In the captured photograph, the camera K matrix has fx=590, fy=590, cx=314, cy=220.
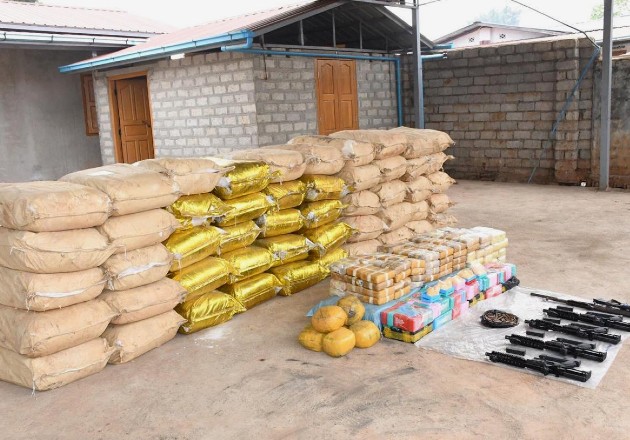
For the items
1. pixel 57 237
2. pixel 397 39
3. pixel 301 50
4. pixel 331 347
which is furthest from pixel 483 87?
pixel 57 237

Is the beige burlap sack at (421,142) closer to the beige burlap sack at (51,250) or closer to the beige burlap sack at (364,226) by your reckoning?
the beige burlap sack at (364,226)

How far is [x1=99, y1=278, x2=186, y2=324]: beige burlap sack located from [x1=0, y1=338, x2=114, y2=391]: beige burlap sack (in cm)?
20

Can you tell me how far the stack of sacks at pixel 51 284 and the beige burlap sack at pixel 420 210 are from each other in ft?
10.1

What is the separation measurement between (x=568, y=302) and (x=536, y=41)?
6.85 metres

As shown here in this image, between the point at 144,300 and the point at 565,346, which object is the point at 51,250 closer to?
the point at 144,300

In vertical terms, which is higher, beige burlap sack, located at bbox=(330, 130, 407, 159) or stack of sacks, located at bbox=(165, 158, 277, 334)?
beige burlap sack, located at bbox=(330, 130, 407, 159)

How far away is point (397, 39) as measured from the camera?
1025 cm

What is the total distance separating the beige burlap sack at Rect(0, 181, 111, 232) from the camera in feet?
10.3

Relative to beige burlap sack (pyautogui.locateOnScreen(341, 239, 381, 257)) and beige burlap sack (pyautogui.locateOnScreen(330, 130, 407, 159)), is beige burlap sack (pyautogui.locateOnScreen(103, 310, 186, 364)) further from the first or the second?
beige burlap sack (pyautogui.locateOnScreen(330, 130, 407, 159))

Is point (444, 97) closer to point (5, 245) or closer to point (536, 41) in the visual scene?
point (536, 41)

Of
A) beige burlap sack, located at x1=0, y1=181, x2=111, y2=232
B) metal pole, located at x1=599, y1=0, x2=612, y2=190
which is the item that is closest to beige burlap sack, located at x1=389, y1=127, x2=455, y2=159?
beige burlap sack, located at x1=0, y1=181, x2=111, y2=232

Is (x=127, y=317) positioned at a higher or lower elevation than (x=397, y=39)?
lower

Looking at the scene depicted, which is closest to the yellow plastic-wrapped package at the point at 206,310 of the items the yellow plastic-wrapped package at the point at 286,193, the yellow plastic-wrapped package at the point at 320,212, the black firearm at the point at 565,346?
the yellow plastic-wrapped package at the point at 286,193

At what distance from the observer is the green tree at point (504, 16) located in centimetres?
5438
